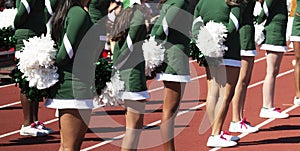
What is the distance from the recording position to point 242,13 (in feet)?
25.1

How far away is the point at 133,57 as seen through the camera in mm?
5648

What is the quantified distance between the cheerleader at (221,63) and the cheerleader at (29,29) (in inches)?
74.1

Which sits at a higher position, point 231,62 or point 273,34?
point 273,34

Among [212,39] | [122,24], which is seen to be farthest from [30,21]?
Answer: [122,24]

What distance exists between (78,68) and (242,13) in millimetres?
3238

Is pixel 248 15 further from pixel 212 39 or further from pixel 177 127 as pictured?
pixel 177 127

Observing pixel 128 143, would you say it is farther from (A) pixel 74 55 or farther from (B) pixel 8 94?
(B) pixel 8 94

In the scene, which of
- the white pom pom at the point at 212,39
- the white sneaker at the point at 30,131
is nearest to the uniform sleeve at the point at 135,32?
the white pom pom at the point at 212,39

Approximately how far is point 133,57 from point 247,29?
274 cm

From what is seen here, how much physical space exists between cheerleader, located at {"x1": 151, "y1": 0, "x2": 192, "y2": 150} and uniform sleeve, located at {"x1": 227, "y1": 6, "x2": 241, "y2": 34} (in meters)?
0.86

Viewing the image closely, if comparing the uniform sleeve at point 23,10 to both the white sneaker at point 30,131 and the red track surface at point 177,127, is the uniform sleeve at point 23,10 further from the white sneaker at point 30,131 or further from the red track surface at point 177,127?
the red track surface at point 177,127

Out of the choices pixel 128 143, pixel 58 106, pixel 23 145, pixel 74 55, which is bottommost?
pixel 23 145

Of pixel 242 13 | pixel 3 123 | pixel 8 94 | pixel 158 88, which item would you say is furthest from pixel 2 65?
pixel 242 13

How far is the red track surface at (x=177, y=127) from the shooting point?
7711 mm
